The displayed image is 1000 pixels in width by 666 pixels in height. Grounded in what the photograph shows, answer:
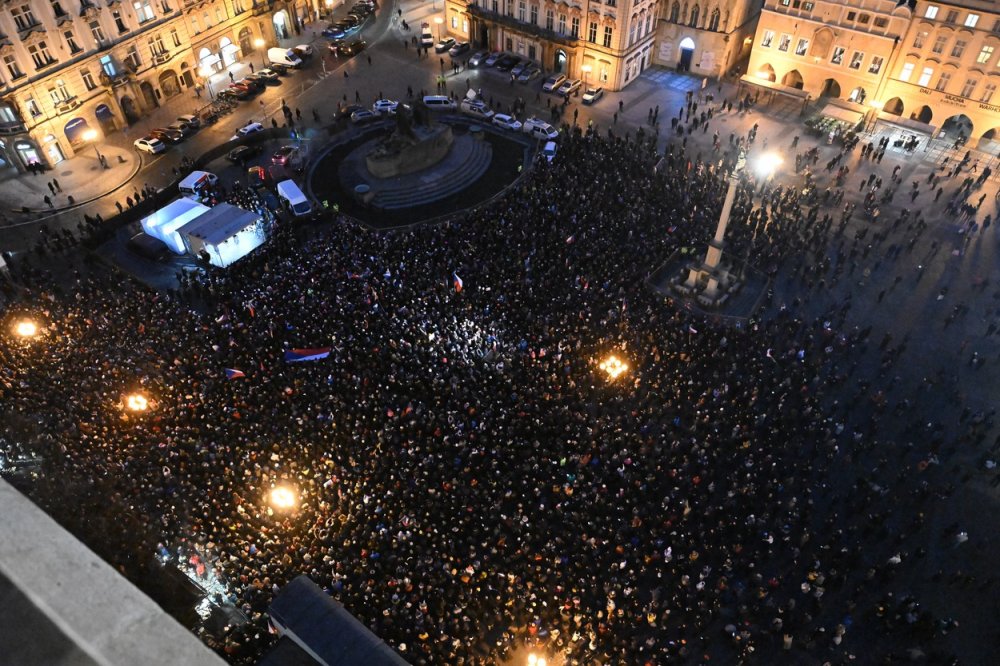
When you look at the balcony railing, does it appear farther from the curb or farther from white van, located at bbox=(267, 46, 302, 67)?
the curb

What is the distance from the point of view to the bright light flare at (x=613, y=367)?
114 feet

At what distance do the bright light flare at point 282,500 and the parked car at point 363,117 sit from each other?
37.9 metres

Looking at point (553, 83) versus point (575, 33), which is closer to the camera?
point (575, 33)

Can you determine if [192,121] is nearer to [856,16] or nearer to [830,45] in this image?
[830,45]

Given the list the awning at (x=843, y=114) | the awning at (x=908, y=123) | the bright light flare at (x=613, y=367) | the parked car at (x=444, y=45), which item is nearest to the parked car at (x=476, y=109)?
the parked car at (x=444, y=45)

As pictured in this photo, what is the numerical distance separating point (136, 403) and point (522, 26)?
1928 inches

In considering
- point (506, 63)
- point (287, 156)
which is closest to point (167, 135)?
point (287, 156)

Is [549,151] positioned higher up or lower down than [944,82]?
lower down

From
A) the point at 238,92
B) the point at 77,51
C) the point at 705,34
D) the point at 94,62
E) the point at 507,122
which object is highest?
the point at 77,51

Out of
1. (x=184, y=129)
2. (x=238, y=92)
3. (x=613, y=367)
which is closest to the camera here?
(x=613, y=367)

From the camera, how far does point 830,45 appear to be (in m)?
57.0

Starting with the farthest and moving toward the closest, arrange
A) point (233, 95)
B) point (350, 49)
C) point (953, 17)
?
point (350, 49), point (233, 95), point (953, 17)

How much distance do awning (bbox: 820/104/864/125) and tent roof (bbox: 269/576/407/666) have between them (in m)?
53.8

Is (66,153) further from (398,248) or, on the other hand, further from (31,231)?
(398,248)
